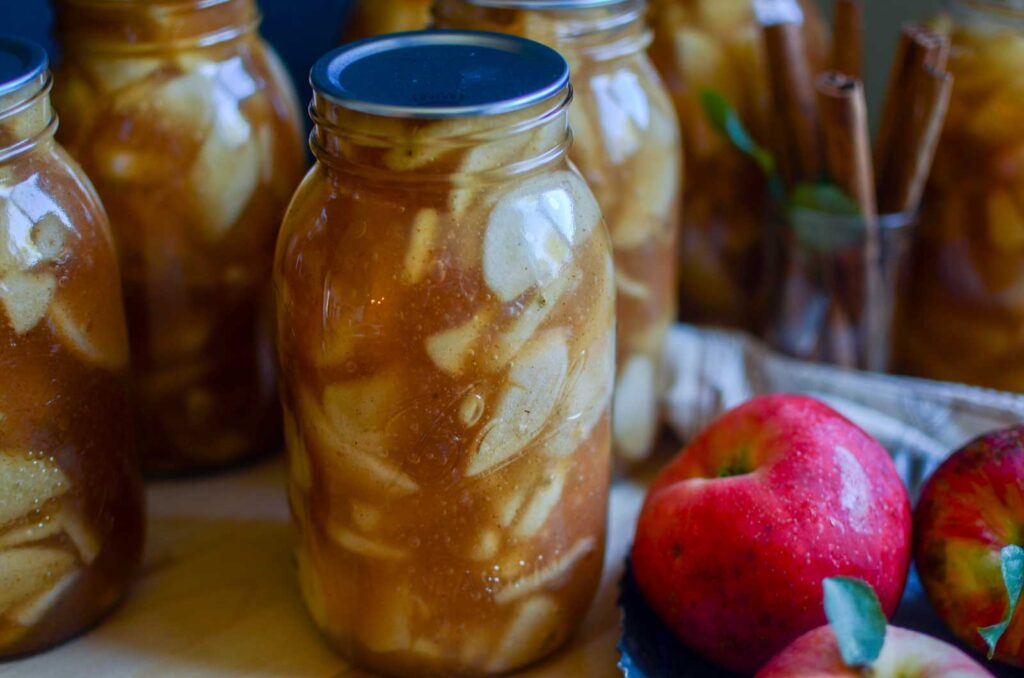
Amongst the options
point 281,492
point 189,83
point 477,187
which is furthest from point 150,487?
point 477,187

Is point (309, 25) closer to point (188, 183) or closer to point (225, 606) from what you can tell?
point (188, 183)

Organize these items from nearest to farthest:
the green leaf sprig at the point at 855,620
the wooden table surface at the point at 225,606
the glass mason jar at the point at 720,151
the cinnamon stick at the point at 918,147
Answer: the green leaf sprig at the point at 855,620, the wooden table surface at the point at 225,606, the cinnamon stick at the point at 918,147, the glass mason jar at the point at 720,151

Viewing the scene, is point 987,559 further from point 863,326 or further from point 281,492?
point 281,492

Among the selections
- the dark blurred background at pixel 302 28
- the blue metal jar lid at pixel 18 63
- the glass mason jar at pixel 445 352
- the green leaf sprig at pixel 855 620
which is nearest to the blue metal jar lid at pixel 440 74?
the glass mason jar at pixel 445 352

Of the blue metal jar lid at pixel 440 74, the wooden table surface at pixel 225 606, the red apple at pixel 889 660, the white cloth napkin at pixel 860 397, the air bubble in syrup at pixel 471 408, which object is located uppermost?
the blue metal jar lid at pixel 440 74

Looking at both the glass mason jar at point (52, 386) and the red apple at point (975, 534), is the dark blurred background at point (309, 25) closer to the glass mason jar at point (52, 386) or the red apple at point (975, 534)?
the glass mason jar at point (52, 386)

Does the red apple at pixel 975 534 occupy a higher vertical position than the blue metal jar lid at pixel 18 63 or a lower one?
lower

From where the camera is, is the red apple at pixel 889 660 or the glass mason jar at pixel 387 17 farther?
the glass mason jar at pixel 387 17
